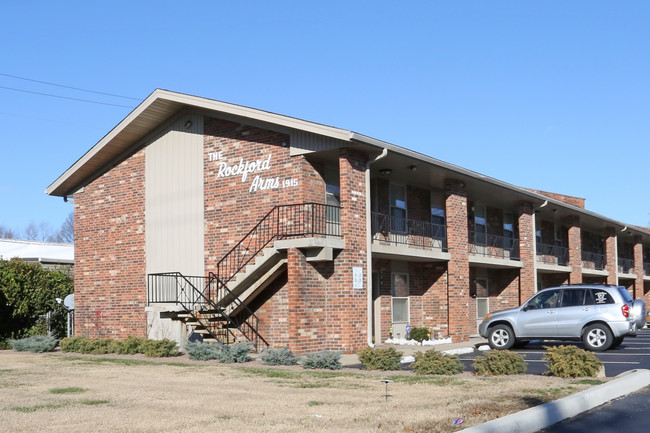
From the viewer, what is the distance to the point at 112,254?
23.8 m

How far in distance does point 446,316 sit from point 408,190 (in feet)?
14.7

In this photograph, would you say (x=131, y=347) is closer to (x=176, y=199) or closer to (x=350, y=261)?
(x=176, y=199)

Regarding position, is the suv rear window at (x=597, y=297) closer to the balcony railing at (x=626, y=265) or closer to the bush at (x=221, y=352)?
the bush at (x=221, y=352)

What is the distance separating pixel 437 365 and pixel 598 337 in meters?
7.14

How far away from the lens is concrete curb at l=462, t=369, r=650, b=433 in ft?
25.1

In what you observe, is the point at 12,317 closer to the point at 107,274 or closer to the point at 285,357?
the point at 107,274

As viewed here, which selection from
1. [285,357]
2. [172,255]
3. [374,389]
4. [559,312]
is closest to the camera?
[374,389]

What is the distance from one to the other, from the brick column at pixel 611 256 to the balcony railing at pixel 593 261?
50cm

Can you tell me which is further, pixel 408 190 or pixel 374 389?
pixel 408 190

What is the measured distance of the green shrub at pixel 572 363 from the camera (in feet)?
41.3

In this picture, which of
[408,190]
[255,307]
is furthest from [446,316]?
[255,307]

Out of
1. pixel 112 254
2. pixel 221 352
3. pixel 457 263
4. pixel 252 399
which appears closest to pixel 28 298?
pixel 112 254

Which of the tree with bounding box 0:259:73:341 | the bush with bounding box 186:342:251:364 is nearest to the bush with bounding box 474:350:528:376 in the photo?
the bush with bounding box 186:342:251:364

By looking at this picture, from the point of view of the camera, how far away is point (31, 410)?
973 cm
